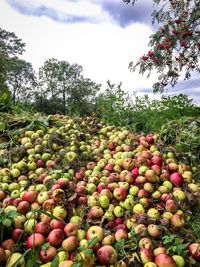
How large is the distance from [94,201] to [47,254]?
60 centimetres

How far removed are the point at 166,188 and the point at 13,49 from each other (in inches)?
1288

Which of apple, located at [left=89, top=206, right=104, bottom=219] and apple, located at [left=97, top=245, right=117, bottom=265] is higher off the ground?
apple, located at [left=89, top=206, right=104, bottom=219]

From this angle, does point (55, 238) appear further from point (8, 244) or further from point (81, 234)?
point (8, 244)

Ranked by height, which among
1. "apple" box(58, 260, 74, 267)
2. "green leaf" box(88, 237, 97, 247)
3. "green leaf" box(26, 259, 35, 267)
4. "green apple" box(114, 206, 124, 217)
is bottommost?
"apple" box(58, 260, 74, 267)

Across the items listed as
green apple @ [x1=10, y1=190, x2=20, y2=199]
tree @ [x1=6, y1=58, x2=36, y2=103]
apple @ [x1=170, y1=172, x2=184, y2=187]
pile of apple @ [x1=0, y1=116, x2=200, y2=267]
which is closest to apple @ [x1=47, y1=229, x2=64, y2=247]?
pile of apple @ [x1=0, y1=116, x2=200, y2=267]

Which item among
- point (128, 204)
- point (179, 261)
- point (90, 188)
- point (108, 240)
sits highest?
point (90, 188)

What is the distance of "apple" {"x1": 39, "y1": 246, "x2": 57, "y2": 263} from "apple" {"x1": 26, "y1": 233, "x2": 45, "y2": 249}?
0.06m

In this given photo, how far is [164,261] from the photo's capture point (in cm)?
208

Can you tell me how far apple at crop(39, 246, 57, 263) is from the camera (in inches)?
84.4

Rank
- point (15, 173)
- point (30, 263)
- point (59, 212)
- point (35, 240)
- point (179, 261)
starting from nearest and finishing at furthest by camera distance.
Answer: point (30, 263) < point (179, 261) < point (35, 240) < point (59, 212) < point (15, 173)

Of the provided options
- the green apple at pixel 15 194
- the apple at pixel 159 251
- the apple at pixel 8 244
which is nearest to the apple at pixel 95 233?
the apple at pixel 159 251

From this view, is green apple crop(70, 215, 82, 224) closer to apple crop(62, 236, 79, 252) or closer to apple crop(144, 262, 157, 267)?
apple crop(62, 236, 79, 252)

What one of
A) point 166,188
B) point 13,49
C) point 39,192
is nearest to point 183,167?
point 166,188

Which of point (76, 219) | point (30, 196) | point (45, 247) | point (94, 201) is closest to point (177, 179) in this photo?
point (94, 201)
